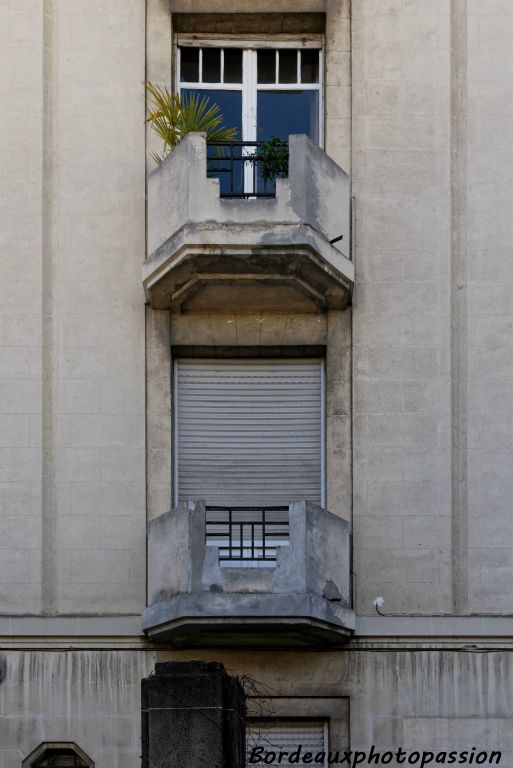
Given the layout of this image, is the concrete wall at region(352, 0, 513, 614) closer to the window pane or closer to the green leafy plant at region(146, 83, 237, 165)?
the window pane

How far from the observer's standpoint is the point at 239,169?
83.5 ft

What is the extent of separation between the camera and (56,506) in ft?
79.9

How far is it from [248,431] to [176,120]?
3718 millimetres

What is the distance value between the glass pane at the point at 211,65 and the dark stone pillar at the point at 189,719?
9937 millimetres

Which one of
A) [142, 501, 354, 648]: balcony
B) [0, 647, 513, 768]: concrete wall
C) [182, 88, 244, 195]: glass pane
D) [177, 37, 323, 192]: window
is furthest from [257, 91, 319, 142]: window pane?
[0, 647, 513, 768]: concrete wall

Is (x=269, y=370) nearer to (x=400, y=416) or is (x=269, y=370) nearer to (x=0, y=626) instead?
(x=400, y=416)

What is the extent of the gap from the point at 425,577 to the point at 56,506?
14.0 ft

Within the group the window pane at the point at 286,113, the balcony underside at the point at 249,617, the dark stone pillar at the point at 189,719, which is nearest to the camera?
the dark stone pillar at the point at 189,719

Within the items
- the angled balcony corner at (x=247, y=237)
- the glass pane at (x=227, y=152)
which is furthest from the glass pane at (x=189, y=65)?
the angled balcony corner at (x=247, y=237)

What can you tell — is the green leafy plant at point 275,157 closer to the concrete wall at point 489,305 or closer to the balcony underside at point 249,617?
the concrete wall at point 489,305

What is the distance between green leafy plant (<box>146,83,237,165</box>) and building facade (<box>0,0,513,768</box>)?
0.24 m

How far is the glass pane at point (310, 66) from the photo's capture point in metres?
26.0

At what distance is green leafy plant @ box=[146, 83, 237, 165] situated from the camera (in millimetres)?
24781

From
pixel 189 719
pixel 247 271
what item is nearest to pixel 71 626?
pixel 247 271
